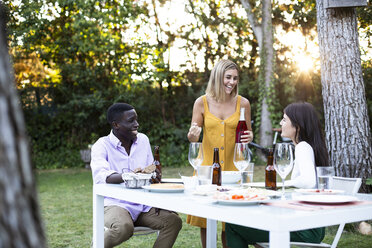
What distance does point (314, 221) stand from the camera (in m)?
1.73

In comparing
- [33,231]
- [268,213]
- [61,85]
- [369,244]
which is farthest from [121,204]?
[61,85]

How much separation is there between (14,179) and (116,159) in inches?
95.3

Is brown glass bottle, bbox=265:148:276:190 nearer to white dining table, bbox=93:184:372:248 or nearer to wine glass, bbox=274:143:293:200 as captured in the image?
wine glass, bbox=274:143:293:200

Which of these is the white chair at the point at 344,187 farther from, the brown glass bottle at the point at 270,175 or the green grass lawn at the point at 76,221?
the green grass lawn at the point at 76,221

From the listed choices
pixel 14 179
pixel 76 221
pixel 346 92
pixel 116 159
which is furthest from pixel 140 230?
pixel 76 221

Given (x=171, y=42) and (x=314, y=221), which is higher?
(x=171, y=42)

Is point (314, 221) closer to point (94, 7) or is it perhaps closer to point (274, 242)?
point (274, 242)

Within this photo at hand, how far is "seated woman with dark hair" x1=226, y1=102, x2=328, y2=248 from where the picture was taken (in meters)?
2.53

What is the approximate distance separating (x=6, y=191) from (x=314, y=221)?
1255mm

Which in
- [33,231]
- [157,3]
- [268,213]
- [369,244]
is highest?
[157,3]

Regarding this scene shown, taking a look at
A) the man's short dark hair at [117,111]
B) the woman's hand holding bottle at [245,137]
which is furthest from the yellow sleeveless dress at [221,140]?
the man's short dark hair at [117,111]

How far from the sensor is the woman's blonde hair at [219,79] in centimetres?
341

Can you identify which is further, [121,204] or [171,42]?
[171,42]

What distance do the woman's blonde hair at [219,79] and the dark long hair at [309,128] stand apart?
668mm
